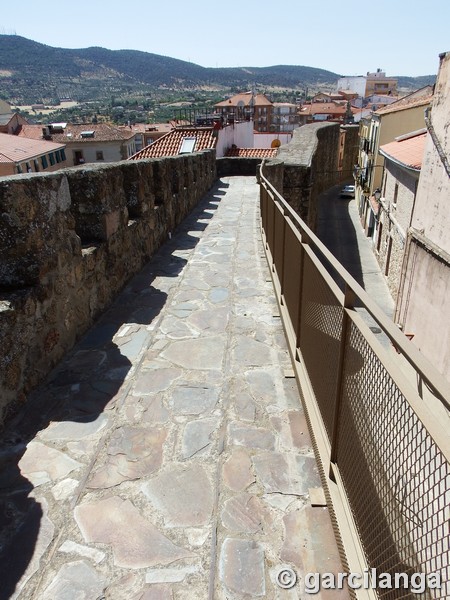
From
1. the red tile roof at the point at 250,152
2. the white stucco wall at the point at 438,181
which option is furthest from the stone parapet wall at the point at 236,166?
the white stucco wall at the point at 438,181

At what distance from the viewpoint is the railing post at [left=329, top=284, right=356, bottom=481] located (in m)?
1.98

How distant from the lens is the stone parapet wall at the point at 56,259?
10.1 ft

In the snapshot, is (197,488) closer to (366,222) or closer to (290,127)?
(366,222)

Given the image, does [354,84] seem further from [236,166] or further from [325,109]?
[236,166]

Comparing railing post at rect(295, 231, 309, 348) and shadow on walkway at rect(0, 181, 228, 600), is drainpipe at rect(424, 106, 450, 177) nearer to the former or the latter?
shadow on walkway at rect(0, 181, 228, 600)

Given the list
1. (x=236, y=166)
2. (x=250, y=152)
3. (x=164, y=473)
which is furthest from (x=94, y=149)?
(x=164, y=473)

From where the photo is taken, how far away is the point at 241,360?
12.7 ft

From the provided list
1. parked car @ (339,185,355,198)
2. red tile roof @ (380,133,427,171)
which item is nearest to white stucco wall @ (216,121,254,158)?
red tile roof @ (380,133,427,171)

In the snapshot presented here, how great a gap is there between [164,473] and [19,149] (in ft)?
115

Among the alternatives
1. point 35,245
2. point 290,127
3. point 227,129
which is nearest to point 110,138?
point 227,129

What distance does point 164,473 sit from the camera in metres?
2.63

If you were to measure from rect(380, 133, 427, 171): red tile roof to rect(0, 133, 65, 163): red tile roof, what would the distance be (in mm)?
23600

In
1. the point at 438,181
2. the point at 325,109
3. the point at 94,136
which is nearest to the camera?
the point at 438,181

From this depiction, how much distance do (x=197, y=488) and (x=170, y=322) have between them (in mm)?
2319
